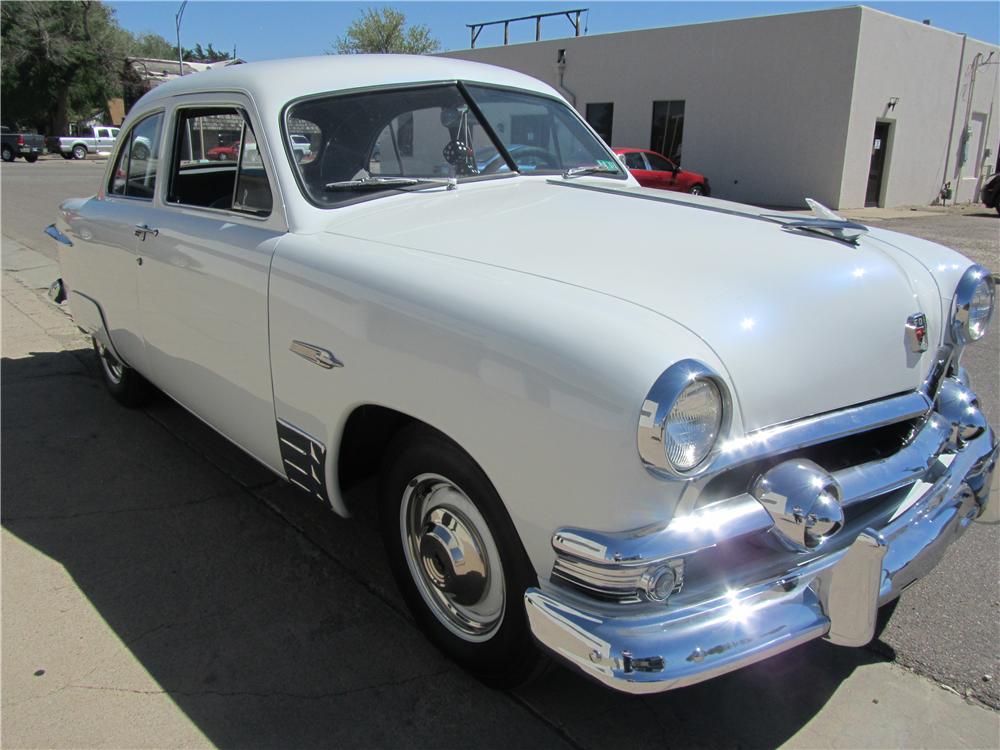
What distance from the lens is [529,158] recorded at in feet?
11.9

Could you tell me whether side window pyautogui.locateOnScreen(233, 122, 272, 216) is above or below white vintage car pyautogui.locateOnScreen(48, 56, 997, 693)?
above

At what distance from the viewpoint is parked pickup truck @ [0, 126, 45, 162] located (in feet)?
123

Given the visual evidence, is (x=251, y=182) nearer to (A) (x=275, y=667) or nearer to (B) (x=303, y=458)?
(B) (x=303, y=458)

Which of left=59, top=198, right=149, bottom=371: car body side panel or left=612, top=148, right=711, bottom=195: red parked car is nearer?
left=59, top=198, right=149, bottom=371: car body side panel

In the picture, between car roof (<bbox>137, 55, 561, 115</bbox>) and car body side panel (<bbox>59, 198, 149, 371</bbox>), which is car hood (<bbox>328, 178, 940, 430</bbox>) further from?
car body side panel (<bbox>59, 198, 149, 371</bbox>)

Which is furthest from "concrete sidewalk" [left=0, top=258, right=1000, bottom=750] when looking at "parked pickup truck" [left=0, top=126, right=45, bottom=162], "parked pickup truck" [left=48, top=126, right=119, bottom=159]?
"parked pickup truck" [left=48, top=126, right=119, bottom=159]

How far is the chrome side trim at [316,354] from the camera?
95.7 inches

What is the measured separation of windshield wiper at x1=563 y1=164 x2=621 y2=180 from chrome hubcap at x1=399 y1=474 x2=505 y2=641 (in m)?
1.88

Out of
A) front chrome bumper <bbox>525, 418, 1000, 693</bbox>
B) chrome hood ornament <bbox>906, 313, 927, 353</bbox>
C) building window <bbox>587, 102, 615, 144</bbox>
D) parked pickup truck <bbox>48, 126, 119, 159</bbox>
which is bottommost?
front chrome bumper <bbox>525, 418, 1000, 693</bbox>

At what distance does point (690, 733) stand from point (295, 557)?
170cm

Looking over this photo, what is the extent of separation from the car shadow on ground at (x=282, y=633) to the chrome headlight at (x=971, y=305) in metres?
1.14

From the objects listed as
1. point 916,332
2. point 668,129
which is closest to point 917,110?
point 668,129

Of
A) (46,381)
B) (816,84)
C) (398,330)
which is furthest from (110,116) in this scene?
(398,330)

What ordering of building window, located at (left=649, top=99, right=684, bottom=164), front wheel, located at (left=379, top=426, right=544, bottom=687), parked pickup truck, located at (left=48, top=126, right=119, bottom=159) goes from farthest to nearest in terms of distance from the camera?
parked pickup truck, located at (left=48, top=126, right=119, bottom=159) → building window, located at (left=649, top=99, right=684, bottom=164) → front wheel, located at (left=379, top=426, right=544, bottom=687)
